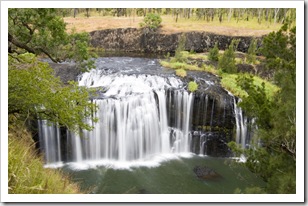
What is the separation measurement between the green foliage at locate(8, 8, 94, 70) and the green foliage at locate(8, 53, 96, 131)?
672 mm

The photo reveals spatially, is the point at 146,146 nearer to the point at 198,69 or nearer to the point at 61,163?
the point at 61,163

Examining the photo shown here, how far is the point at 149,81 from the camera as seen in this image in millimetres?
11602

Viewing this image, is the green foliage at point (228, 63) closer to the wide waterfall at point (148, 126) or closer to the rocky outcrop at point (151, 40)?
the wide waterfall at point (148, 126)

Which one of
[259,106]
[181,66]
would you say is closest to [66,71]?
[181,66]

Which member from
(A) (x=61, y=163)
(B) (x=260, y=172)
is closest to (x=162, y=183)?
(A) (x=61, y=163)

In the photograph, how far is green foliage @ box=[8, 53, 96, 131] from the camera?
430 centimetres

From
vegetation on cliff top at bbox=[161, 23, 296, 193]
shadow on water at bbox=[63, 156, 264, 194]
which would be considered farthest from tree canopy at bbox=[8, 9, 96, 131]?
shadow on water at bbox=[63, 156, 264, 194]

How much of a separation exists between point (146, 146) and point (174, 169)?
1.45 m

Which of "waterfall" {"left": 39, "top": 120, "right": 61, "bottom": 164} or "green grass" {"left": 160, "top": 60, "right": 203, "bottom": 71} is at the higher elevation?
"green grass" {"left": 160, "top": 60, "right": 203, "bottom": 71}

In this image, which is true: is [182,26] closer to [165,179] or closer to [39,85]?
[165,179]

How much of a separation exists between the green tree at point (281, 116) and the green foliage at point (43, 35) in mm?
3346

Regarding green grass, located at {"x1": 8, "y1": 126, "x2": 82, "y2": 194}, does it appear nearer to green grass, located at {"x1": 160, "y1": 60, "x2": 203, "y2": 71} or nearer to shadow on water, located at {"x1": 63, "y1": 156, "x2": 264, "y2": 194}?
shadow on water, located at {"x1": 63, "y1": 156, "x2": 264, "y2": 194}

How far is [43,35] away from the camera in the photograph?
5.66 metres

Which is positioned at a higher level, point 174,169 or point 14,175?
point 14,175
